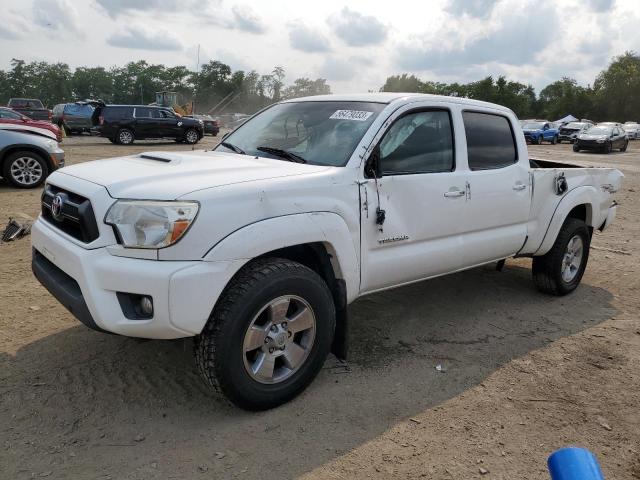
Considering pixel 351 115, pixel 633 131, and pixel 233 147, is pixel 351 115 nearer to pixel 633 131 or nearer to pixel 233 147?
pixel 233 147

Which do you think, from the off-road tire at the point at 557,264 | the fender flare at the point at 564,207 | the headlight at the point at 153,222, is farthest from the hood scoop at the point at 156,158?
the off-road tire at the point at 557,264

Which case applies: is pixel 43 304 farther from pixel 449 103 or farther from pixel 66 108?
pixel 66 108

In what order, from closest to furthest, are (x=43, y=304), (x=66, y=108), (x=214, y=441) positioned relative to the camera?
(x=214, y=441), (x=43, y=304), (x=66, y=108)

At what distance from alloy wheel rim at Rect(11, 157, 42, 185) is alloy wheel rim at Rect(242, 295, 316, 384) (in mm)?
8753

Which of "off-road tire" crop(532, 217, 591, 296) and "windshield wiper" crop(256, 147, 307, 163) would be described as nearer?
"windshield wiper" crop(256, 147, 307, 163)

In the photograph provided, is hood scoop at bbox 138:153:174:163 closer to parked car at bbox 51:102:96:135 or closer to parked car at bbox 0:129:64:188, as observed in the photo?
parked car at bbox 0:129:64:188

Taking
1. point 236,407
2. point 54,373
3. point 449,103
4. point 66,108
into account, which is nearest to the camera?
point 236,407

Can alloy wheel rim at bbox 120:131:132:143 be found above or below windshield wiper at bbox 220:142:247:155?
above

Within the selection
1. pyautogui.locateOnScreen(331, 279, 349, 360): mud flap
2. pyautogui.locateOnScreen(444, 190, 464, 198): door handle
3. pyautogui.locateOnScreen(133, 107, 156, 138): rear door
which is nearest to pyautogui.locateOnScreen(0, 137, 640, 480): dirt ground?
pyautogui.locateOnScreen(331, 279, 349, 360): mud flap

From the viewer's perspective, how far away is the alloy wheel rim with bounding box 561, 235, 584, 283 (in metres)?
5.27

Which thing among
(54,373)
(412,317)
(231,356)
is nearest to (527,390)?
(412,317)

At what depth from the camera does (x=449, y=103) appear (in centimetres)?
413

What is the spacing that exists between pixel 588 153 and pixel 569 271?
89.5ft

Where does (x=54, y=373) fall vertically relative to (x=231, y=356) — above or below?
below
